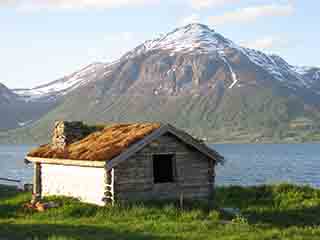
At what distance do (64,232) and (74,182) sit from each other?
386 inches

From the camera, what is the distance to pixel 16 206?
31.0 metres

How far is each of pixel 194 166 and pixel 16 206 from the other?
27.0 feet

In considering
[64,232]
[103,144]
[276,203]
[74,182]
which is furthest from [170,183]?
[64,232]

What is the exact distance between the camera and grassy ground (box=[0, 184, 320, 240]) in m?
22.4

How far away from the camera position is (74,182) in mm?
32406

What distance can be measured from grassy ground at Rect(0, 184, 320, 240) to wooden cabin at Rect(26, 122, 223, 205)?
117 cm

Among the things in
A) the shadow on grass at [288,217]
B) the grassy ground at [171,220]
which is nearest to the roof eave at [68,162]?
the grassy ground at [171,220]

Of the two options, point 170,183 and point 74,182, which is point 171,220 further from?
point 74,182

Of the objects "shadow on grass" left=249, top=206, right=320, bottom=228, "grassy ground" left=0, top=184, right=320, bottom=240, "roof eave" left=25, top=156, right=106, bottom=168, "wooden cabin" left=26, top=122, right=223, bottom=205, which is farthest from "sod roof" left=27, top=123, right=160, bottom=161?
"shadow on grass" left=249, top=206, right=320, bottom=228

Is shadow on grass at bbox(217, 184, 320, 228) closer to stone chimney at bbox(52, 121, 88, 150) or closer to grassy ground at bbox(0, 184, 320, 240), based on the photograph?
grassy ground at bbox(0, 184, 320, 240)

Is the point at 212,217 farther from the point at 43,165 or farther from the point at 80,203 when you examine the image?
the point at 43,165

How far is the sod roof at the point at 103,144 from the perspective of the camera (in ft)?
99.6

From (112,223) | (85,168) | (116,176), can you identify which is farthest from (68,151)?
(112,223)

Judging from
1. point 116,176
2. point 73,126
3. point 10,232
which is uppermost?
point 73,126
